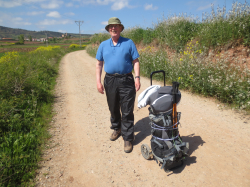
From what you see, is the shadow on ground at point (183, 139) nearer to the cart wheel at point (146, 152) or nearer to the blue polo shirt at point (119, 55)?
the cart wheel at point (146, 152)

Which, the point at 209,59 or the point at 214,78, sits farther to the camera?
the point at 209,59

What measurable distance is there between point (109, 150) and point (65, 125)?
67.5 inches

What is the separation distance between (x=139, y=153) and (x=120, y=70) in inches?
63.4

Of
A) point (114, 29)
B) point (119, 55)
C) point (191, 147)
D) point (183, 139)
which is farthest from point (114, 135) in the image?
point (114, 29)

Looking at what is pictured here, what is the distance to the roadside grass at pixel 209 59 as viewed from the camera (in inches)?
190

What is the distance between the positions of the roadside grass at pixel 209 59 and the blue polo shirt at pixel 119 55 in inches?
128

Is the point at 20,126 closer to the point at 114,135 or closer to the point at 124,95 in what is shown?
the point at 114,135

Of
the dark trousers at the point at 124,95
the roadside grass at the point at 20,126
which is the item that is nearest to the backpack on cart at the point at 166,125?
the dark trousers at the point at 124,95

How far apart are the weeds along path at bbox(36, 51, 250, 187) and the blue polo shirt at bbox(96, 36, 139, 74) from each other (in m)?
1.59

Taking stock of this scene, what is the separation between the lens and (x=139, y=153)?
317 cm

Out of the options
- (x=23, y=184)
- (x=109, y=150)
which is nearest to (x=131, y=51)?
(x=109, y=150)

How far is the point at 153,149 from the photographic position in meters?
2.69

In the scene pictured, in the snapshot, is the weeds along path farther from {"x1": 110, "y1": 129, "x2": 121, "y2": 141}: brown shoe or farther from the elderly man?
the elderly man

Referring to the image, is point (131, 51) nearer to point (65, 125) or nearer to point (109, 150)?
point (109, 150)
